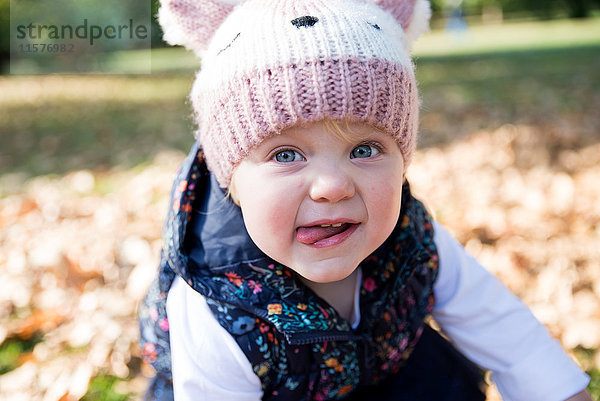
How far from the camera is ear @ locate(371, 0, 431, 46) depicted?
1.46m

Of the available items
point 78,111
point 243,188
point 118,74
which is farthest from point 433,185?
point 118,74

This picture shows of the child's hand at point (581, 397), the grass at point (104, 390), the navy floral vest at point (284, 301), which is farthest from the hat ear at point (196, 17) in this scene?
the child's hand at point (581, 397)

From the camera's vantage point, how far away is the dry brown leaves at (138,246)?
199 cm

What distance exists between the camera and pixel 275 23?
123cm

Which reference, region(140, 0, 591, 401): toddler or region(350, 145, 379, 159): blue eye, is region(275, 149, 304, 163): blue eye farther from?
region(350, 145, 379, 159): blue eye

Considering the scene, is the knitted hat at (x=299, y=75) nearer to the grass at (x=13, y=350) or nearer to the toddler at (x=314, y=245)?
the toddler at (x=314, y=245)

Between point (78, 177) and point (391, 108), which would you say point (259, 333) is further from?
point (78, 177)

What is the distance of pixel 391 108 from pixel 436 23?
2814 centimetres

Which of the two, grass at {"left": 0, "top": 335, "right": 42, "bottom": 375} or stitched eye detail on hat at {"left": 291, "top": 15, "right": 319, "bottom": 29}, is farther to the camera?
grass at {"left": 0, "top": 335, "right": 42, "bottom": 375}

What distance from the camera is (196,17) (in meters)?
1.46

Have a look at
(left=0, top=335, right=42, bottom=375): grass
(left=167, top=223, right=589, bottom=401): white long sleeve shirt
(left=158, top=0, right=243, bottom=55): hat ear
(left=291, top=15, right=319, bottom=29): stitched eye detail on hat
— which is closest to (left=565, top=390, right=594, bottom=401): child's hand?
(left=167, top=223, right=589, bottom=401): white long sleeve shirt

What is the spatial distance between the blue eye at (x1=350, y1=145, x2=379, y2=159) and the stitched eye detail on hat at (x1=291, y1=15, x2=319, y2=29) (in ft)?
0.90

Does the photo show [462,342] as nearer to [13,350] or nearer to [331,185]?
[331,185]

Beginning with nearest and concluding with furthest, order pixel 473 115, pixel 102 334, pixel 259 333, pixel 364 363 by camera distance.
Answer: pixel 259 333 < pixel 364 363 < pixel 102 334 < pixel 473 115
